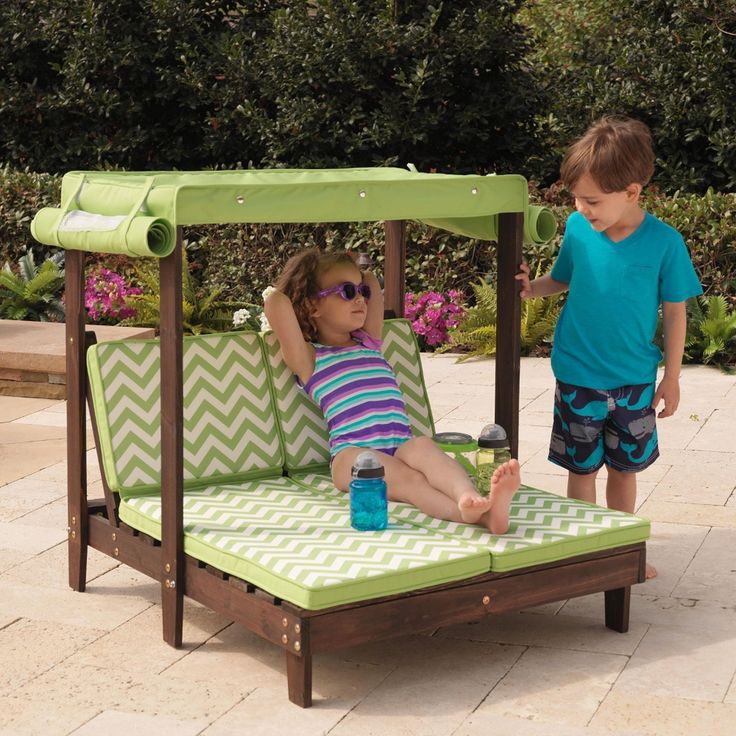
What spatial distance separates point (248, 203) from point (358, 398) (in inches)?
45.8

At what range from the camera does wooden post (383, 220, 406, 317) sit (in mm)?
5965

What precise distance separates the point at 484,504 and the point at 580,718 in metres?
0.78

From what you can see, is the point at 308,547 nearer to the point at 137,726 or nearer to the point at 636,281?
the point at 137,726

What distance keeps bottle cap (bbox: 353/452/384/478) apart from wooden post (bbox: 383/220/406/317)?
143 cm

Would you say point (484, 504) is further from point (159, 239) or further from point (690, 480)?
point (690, 480)

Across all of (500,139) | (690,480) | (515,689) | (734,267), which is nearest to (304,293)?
(515,689)

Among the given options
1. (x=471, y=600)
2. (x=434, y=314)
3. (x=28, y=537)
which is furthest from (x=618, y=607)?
(x=434, y=314)

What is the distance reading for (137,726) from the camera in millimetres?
4043

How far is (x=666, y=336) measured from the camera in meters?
5.20

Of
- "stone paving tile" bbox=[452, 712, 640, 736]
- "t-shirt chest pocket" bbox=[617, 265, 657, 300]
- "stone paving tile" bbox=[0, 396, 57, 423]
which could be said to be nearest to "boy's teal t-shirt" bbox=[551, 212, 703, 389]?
"t-shirt chest pocket" bbox=[617, 265, 657, 300]

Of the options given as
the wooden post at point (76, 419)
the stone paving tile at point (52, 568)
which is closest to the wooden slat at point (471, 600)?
the wooden post at point (76, 419)

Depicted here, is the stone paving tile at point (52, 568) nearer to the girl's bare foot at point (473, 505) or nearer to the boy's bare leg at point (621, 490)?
the girl's bare foot at point (473, 505)

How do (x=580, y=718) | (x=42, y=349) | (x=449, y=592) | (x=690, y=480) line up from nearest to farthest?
1. (x=580, y=718)
2. (x=449, y=592)
3. (x=690, y=480)
4. (x=42, y=349)

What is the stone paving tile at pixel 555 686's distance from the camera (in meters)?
4.11
